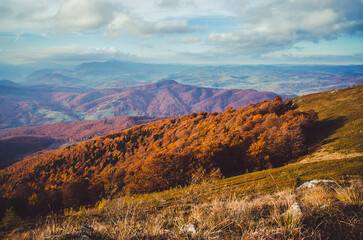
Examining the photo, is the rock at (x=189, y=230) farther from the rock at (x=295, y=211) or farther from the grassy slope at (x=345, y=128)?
the grassy slope at (x=345, y=128)

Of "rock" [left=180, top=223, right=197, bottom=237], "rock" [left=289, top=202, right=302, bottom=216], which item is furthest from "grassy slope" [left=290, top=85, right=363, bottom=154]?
"rock" [left=180, top=223, right=197, bottom=237]

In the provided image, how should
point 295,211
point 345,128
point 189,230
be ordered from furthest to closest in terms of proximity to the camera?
point 345,128
point 295,211
point 189,230

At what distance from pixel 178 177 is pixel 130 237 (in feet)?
84.5

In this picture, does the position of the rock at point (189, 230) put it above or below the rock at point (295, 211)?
below

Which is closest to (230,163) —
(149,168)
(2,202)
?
(149,168)

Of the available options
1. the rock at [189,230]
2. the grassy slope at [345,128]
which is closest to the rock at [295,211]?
the rock at [189,230]

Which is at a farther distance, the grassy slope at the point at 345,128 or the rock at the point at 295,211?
the grassy slope at the point at 345,128

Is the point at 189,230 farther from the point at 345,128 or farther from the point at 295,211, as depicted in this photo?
the point at 345,128

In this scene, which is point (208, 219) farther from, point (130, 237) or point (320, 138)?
point (320, 138)

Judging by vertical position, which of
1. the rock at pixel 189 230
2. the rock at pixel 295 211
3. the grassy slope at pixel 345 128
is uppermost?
the rock at pixel 295 211

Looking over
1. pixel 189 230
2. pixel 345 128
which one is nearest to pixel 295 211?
pixel 189 230

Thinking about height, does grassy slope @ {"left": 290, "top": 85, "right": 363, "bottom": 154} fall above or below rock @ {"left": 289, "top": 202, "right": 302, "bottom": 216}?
below

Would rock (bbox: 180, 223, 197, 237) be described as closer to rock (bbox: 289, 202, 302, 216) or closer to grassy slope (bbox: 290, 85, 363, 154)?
rock (bbox: 289, 202, 302, 216)

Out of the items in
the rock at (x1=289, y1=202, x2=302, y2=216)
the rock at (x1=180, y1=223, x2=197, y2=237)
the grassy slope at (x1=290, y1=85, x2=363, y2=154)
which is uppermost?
the rock at (x1=289, y1=202, x2=302, y2=216)
